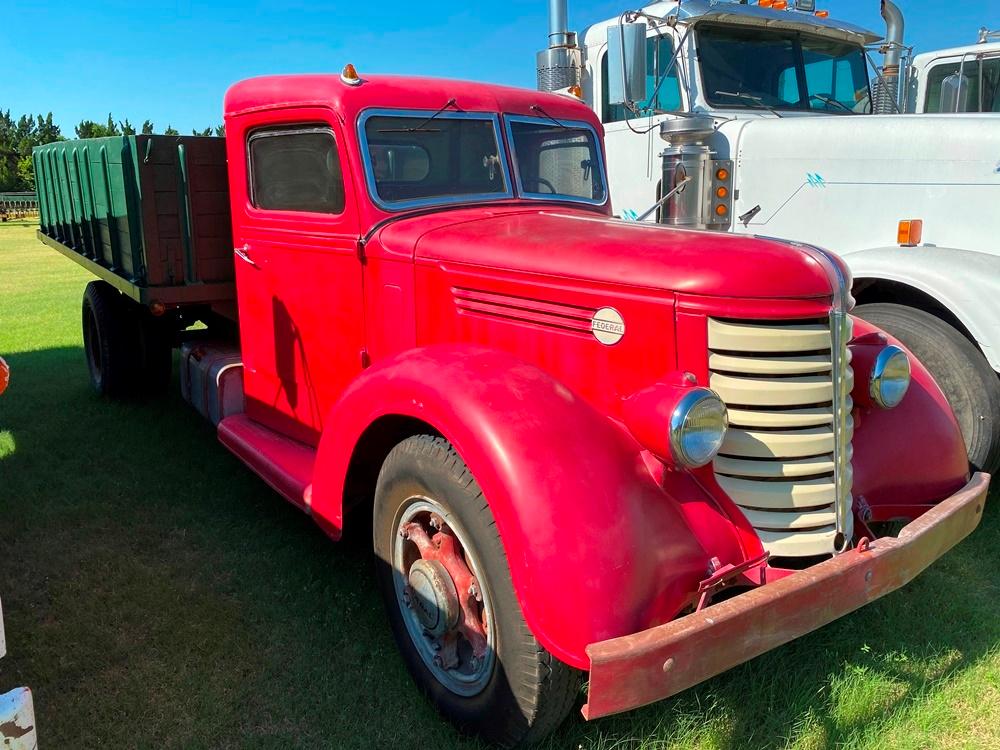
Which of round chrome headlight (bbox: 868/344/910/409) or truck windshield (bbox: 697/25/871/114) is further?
truck windshield (bbox: 697/25/871/114)

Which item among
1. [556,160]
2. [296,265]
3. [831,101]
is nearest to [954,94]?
[831,101]

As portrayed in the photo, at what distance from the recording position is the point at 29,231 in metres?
29.6

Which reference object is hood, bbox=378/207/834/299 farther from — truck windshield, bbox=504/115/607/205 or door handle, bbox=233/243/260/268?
door handle, bbox=233/243/260/268

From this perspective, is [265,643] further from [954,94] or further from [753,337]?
[954,94]

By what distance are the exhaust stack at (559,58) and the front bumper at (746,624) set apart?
3514mm

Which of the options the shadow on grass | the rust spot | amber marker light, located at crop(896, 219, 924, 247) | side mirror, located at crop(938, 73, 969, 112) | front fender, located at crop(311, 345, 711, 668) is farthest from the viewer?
side mirror, located at crop(938, 73, 969, 112)

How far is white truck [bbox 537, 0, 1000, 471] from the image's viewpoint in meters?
3.77

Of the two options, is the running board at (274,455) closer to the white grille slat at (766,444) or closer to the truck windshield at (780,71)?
the white grille slat at (766,444)

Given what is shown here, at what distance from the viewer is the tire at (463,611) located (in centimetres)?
225

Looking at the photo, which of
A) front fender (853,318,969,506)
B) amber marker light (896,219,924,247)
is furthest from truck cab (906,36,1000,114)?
front fender (853,318,969,506)

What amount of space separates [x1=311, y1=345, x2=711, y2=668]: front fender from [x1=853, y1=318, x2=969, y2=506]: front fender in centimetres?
77

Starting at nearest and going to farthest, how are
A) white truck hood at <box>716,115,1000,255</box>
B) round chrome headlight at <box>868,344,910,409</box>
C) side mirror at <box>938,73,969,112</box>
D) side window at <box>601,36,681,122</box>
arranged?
round chrome headlight at <box>868,344,910,409</box> → white truck hood at <box>716,115,1000,255</box> → side window at <box>601,36,681,122</box> → side mirror at <box>938,73,969,112</box>

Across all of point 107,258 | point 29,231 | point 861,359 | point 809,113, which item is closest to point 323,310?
point 861,359

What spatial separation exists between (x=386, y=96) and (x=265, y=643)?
2.16 metres
